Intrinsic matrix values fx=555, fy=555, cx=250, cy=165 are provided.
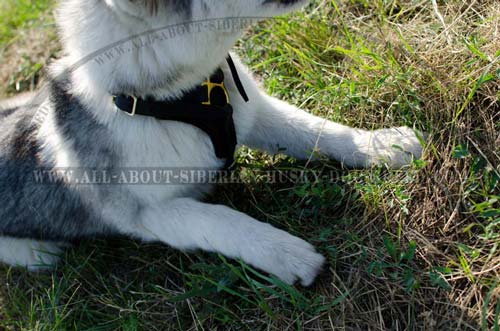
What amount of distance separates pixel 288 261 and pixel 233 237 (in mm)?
271

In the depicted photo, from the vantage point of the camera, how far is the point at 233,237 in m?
2.51

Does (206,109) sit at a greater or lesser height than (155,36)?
lesser

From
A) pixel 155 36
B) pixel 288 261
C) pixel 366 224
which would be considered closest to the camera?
pixel 155 36

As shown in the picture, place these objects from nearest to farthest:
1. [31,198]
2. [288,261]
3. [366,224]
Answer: [288,261] < [366,224] < [31,198]

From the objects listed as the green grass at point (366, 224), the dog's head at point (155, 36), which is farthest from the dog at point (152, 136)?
the green grass at point (366, 224)

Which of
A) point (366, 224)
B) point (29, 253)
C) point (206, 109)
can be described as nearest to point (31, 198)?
point (29, 253)

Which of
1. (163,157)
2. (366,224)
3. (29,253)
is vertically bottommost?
(29,253)

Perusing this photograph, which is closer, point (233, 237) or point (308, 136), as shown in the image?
point (233, 237)

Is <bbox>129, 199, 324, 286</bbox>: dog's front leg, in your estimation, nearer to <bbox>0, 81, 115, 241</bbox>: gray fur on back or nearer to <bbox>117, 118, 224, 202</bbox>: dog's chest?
<bbox>117, 118, 224, 202</bbox>: dog's chest

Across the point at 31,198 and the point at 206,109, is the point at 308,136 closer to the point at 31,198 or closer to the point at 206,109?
the point at 206,109

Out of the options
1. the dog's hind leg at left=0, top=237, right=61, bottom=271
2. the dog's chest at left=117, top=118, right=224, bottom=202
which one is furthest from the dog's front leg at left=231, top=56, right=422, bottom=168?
the dog's hind leg at left=0, top=237, right=61, bottom=271

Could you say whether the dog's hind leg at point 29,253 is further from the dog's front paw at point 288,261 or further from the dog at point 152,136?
the dog's front paw at point 288,261

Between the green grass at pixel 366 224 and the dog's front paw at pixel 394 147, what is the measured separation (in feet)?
0.22

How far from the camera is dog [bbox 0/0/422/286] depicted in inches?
90.9
